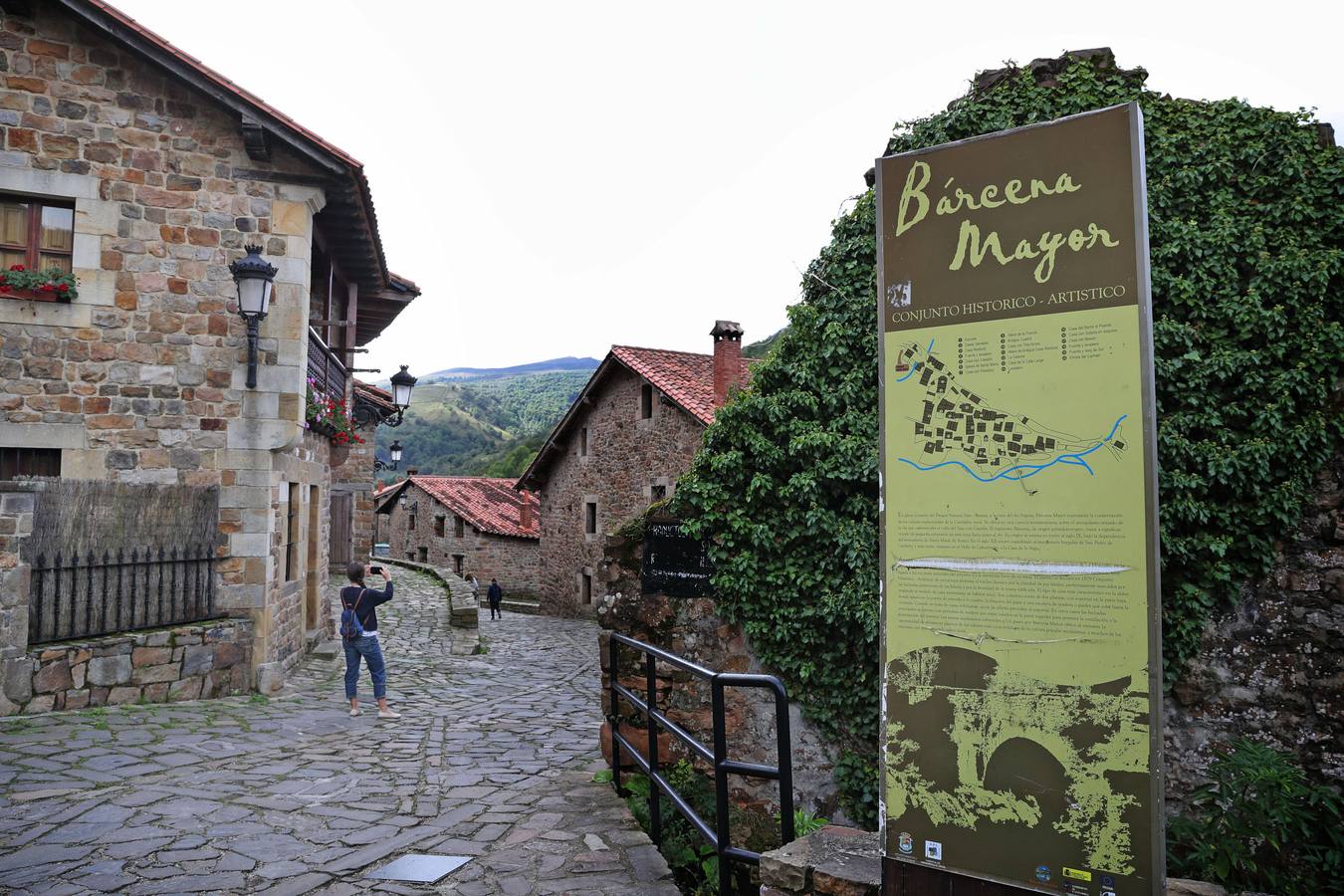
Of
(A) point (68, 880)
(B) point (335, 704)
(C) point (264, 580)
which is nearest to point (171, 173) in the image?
(C) point (264, 580)

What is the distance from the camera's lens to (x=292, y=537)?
33.8 feet

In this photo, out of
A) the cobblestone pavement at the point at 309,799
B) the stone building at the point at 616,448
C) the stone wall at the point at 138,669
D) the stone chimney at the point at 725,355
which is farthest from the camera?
the stone building at the point at 616,448

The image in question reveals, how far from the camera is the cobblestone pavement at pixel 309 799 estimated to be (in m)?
3.94

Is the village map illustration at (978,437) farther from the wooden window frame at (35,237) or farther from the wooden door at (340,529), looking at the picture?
the wooden door at (340,529)

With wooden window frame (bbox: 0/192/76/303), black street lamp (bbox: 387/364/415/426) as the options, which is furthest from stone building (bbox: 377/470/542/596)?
wooden window frame (bbox: 0/192/76/303)

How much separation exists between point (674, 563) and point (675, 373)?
1380 centimetres

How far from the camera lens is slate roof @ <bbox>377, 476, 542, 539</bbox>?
31.4m

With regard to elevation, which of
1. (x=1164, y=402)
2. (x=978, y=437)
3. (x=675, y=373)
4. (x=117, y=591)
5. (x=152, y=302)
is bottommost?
(x=117, y=591)

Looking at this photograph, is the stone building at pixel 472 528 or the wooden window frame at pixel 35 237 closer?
the wooden window frame at pixel 35 237

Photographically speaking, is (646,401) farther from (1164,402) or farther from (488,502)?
(488,502)

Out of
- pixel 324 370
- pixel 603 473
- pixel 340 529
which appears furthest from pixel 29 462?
pixel 603 473

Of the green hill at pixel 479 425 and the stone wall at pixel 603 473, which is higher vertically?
the green hill at pixel 479 425

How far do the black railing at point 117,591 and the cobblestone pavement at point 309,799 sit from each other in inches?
29.3

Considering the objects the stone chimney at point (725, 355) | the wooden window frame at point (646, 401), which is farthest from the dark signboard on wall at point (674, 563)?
the wooden window frame at point (646, 401)
